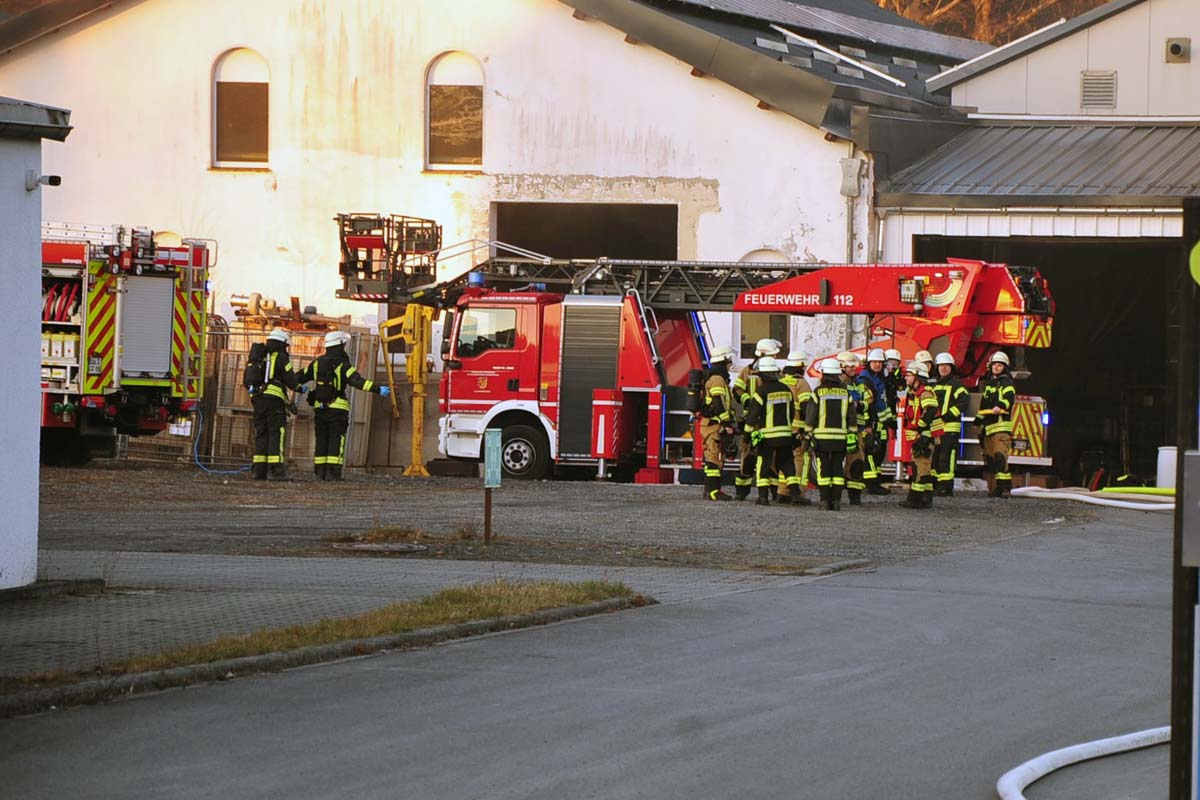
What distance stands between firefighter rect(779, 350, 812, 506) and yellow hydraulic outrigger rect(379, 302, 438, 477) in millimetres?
6975

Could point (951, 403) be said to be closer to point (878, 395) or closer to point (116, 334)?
point (878, 395)

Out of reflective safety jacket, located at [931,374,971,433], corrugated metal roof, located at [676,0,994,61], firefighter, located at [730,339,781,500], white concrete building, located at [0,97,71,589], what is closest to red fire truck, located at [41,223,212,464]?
firefighter, located at [730,339,781,500]

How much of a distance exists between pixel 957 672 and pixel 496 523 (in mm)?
8283

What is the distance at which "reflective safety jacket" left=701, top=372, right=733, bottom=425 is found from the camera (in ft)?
65.8

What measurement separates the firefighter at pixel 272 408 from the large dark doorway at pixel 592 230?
39.6ft

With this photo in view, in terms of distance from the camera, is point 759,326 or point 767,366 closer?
point 767,366

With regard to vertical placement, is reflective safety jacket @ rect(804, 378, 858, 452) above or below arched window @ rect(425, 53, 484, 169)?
below

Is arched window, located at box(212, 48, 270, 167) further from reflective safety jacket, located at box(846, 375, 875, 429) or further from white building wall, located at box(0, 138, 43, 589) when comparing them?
white building wall, located at box(0, 138, 43, 589)

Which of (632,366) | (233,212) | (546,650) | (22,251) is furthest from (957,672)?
(233,212)

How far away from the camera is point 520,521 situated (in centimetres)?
1703

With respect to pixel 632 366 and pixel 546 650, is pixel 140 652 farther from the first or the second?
pixel 632 366

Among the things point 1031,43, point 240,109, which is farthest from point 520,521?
point 1031,43

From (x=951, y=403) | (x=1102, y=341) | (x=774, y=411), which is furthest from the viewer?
(x=1102, y=341)

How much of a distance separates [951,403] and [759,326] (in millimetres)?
10828
